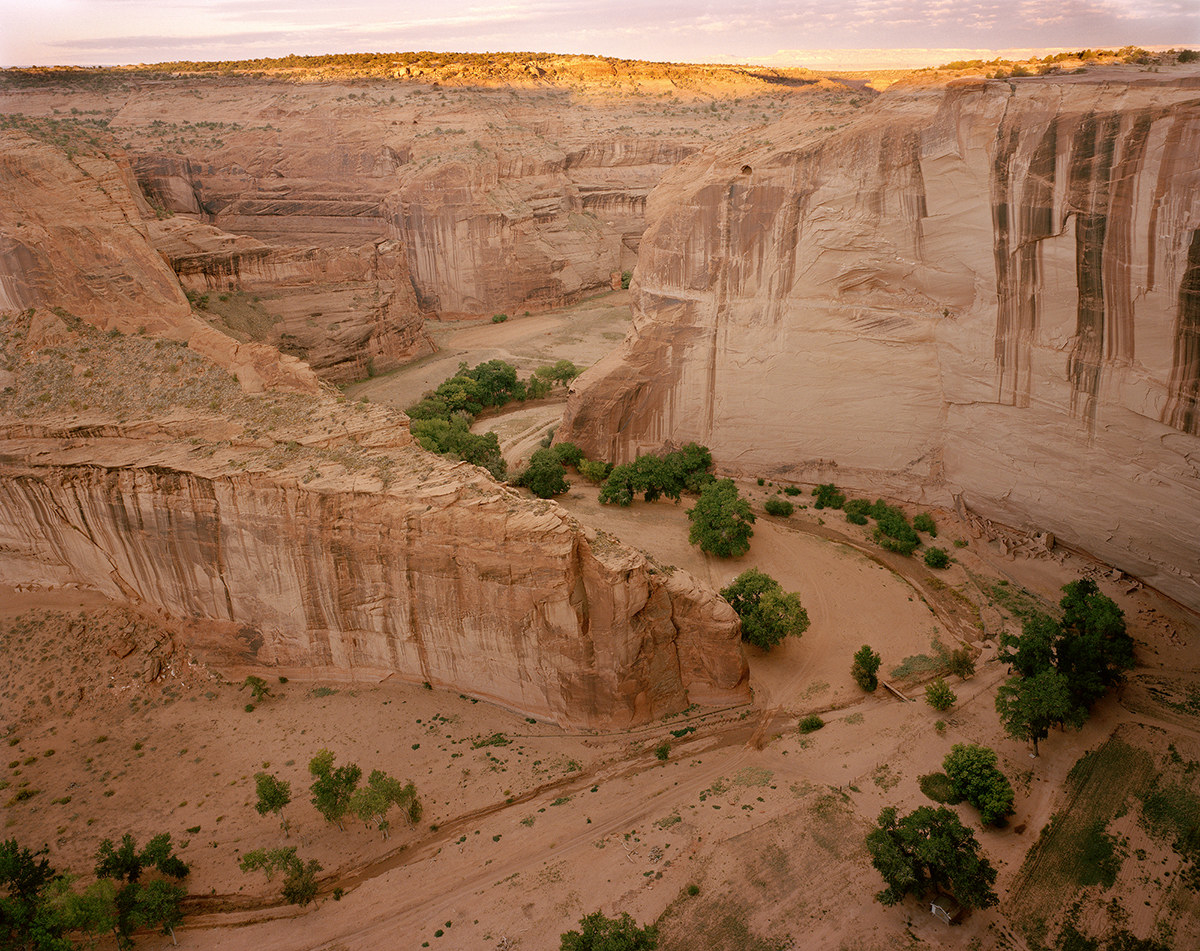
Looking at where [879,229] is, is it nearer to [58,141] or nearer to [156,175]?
[58,141]

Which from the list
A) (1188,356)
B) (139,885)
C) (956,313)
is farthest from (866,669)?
(139,885)

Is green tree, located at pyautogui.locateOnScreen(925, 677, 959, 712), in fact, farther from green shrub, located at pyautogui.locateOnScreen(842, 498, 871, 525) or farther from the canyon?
green shrub, located at pyautogui.locateOnScreen(842, 498, 871, 525)

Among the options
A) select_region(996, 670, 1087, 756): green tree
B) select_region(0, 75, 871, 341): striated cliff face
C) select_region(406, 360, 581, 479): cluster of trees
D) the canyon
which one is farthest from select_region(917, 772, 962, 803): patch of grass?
select_region(0, 75, 871, 341): striated cliff face

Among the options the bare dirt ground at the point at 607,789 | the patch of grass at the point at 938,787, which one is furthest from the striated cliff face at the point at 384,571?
the patch of grass at the point at 938,787

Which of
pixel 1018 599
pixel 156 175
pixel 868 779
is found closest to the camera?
pixel 868 779

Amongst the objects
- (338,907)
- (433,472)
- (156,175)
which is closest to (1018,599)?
(433,472)

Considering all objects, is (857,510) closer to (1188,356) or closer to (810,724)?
(1188,356)

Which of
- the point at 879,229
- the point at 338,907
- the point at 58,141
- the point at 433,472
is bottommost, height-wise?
the point at 338,907
